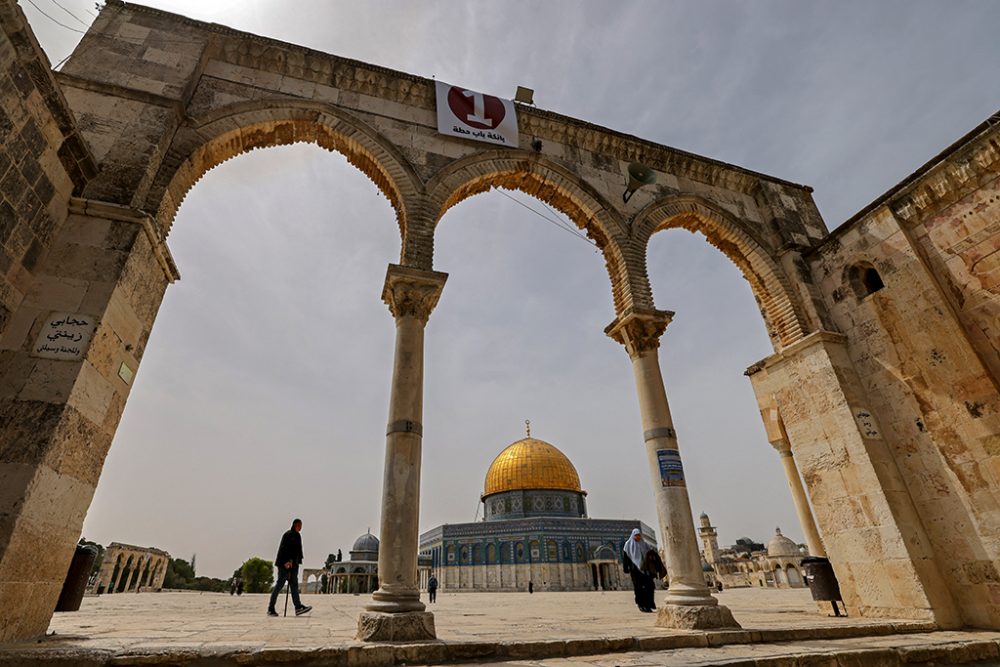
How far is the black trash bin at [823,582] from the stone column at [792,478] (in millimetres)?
3208

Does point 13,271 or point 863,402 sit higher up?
point 13,271

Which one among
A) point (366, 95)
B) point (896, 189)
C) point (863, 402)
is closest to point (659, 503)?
point (863, 402)

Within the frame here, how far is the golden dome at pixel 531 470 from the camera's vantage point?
37.0 meters

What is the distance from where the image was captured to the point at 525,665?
3.32 meters

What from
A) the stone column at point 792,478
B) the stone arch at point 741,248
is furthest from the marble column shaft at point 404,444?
the stone column at point 792,478

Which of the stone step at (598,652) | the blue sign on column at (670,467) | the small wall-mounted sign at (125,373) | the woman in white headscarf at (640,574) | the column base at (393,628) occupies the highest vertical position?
the small wall-mounted sign at (125,373)

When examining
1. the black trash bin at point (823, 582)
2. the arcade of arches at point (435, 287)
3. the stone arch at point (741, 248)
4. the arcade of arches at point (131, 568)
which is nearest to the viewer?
the arcade of arches at point (435, 287)

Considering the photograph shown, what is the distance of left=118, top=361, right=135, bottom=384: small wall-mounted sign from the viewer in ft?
16.6

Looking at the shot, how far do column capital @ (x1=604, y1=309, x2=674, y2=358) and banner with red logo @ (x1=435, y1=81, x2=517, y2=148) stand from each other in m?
3.58

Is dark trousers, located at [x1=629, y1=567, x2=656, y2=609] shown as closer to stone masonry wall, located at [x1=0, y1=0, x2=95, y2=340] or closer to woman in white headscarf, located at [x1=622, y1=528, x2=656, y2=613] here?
woman in white headscarf, located at [x1=622, y1=528, x2=656, y2=613]

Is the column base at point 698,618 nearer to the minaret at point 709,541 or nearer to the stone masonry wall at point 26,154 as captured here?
the stone masonry wall at point 26,154

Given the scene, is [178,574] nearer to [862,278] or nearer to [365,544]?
[365,544]

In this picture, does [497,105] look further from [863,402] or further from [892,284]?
[863,402]

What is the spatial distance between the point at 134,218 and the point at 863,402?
393 inches
